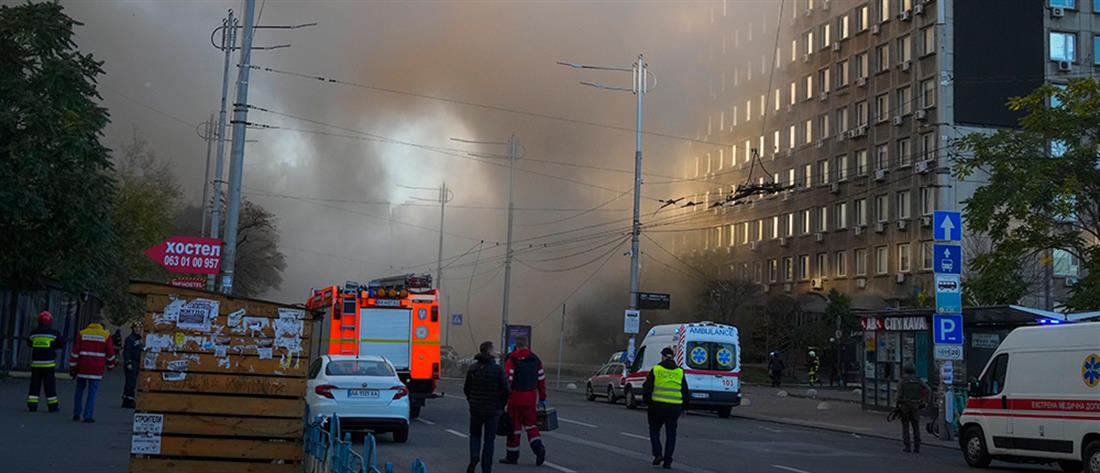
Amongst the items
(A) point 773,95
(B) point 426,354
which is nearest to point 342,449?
(B) point 426,354

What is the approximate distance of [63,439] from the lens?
15.9 meters

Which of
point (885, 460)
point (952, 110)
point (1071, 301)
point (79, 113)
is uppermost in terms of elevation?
point (952, 110)

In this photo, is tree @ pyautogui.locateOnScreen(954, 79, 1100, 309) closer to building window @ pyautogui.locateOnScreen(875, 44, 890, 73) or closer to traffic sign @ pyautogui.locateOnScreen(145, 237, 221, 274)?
traffic sign @ pyautogui.locateOnScreen(145, 237, 221, 274)

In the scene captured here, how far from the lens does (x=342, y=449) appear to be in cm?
816

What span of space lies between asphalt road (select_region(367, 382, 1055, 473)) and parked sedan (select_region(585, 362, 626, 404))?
7710 mm

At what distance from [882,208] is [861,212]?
1794 millimetres

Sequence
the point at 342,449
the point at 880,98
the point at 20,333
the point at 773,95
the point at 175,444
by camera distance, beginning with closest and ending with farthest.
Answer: the point at 342,449 < the point at 175,444 < the point at 20,333 < the point at 880,98 < the point at 773,95

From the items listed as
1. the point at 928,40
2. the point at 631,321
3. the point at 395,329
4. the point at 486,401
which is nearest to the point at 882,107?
the point at 928,40

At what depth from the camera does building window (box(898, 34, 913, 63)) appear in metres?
55.2

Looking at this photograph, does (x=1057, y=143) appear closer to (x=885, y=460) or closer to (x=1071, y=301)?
(x=1071, y=301)

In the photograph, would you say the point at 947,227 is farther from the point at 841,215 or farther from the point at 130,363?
the point at 841,215

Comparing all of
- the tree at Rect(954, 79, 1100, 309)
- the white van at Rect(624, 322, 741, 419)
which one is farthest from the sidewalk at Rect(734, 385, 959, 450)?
the tree at Rect(954, 79, 1100, 309)

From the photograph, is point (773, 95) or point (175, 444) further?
point (773, 95)

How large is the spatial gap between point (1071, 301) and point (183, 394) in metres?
24.9
